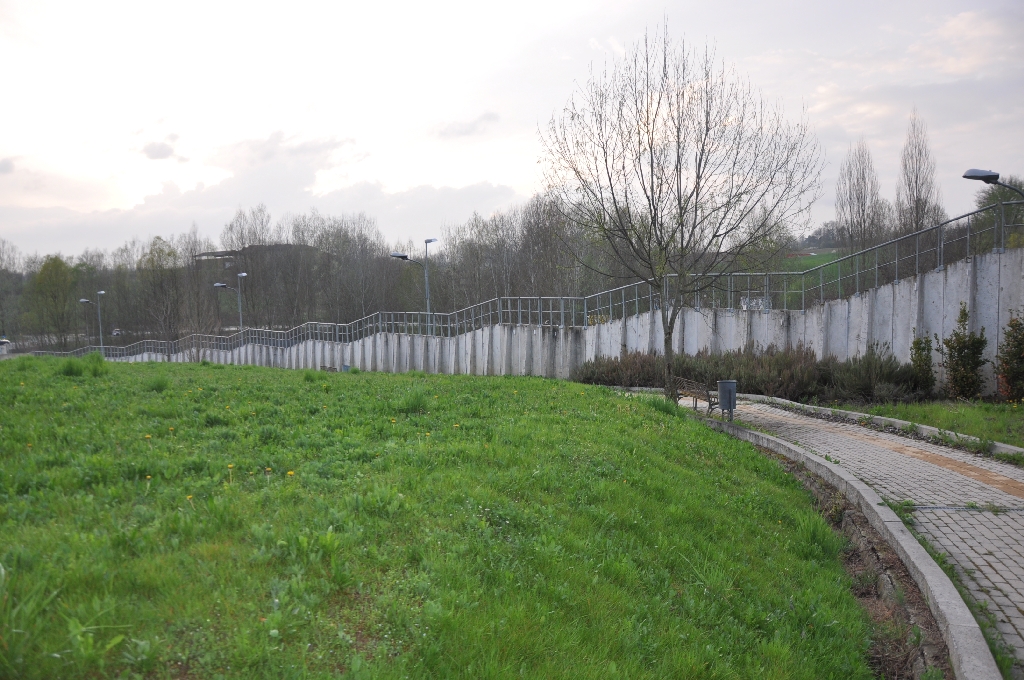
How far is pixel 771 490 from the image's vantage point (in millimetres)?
9109

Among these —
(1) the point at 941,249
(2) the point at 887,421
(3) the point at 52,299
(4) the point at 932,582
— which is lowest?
(4) the point at 932,582

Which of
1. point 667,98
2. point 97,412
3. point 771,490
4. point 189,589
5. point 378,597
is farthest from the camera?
point 667,98

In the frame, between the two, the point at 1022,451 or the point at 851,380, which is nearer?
the point at 1022,451

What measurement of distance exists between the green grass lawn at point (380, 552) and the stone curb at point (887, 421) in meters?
4.32

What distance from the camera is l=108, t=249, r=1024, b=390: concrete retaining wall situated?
674 inches

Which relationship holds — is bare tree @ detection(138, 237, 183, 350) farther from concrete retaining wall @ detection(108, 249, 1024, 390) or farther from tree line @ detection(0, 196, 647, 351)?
concrete retaining wall @ detection(108, 249, 1024, 390)

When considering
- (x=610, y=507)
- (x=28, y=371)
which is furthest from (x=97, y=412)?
(x=610, y=507)

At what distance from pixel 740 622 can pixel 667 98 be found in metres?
13.3

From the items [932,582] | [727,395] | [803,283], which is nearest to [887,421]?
[727,395]

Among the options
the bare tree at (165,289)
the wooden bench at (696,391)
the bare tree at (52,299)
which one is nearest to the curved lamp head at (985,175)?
the wooden bench at (696,391)

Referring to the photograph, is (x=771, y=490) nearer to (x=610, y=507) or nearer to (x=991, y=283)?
(x=610, y=507)

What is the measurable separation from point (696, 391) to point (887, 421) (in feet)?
13.0

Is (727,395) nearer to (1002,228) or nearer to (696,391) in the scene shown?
(696,391)

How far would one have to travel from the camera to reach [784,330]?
947 inches
